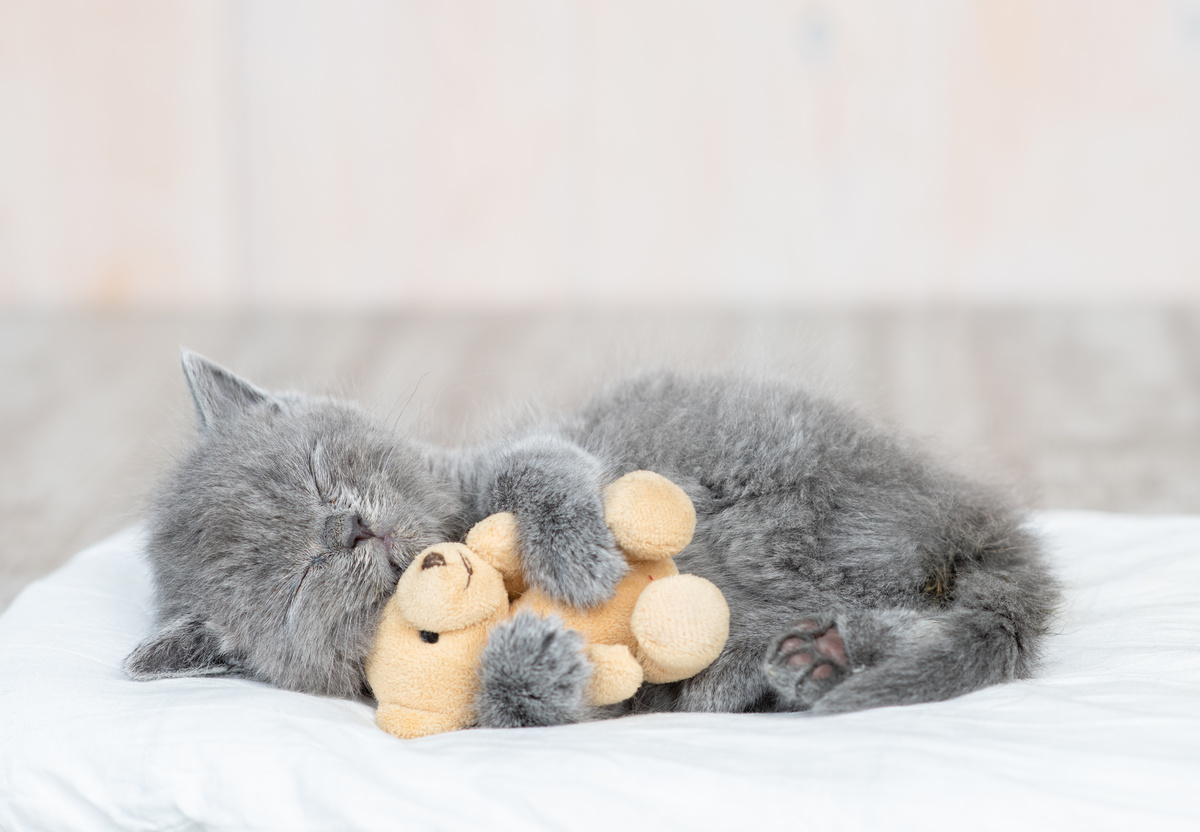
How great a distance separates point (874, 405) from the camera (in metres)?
1.74

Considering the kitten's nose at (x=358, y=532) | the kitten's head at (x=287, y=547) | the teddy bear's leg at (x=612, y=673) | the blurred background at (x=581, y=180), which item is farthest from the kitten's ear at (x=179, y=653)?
the blurred background at (x=581, y=180)

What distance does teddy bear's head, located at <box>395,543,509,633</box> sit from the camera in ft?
3.99

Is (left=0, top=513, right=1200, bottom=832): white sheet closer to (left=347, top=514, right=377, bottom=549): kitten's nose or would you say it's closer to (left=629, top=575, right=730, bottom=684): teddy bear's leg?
(left=629, top=575, right=730, bottom=684): teddy bear's leg

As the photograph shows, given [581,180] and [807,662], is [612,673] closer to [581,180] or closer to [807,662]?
[807,662]

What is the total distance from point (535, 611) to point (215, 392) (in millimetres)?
599

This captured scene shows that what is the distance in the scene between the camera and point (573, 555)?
4.25 ft

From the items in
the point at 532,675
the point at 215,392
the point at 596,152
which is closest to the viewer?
the point at 532,675

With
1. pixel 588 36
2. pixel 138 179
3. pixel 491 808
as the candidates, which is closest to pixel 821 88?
pixel 588 36

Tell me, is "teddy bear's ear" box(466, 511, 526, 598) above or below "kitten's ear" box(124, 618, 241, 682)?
above

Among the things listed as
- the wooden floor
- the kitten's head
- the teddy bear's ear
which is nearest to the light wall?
the wooden floor

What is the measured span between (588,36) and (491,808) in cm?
350

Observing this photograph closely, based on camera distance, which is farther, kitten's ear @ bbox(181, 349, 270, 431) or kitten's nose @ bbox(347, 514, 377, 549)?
kitten's ear @ bbox(181, 349, 270, 431)

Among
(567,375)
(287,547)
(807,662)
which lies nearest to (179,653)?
(287,547)

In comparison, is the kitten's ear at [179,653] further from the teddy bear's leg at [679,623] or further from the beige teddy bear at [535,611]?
the teddy bear's leg at [679,623]
